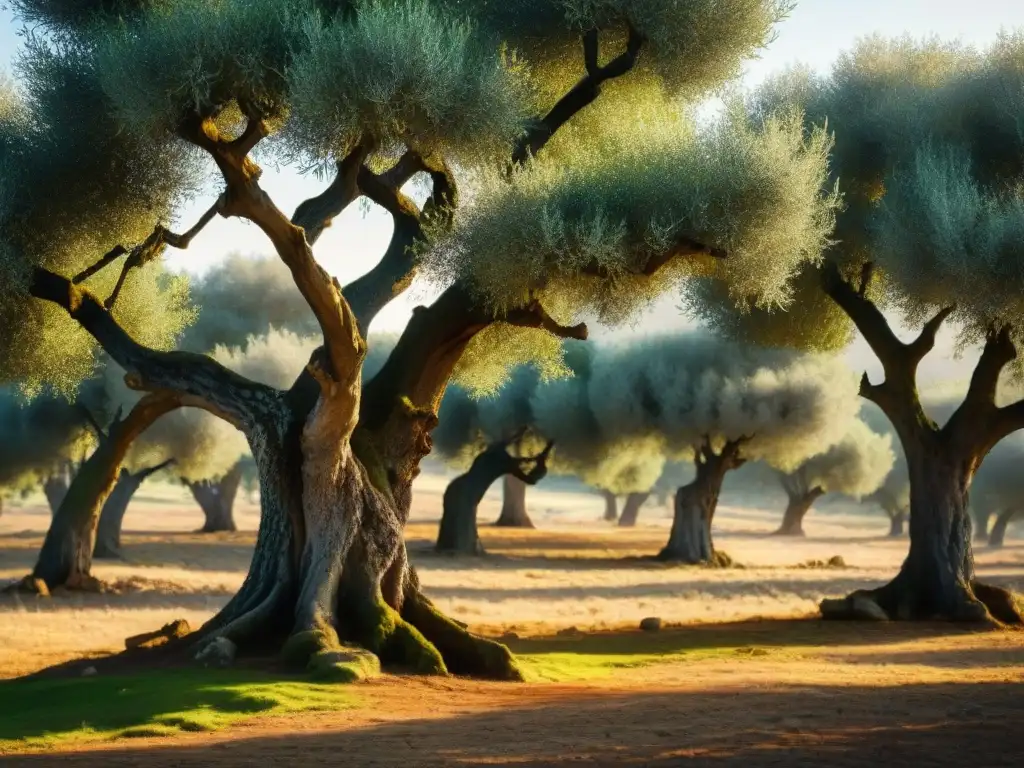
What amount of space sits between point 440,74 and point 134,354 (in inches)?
215

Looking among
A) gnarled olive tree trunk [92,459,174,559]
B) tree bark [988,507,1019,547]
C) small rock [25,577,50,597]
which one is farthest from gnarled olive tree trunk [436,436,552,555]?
tree bark [988,507,1019,547]

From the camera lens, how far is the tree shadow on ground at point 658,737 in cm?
848

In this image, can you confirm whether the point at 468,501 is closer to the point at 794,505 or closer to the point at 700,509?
the point at 700,509

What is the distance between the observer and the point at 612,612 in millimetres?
25125

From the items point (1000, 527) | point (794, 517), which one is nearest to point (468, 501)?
point (794, 517)

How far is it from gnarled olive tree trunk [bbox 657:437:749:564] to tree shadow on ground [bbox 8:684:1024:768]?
87.1 ft

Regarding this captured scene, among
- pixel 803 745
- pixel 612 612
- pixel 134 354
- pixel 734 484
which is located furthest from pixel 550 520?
pixel 803 745

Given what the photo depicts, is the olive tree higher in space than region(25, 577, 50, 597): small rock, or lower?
higher

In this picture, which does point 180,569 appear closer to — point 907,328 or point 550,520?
point 907,328

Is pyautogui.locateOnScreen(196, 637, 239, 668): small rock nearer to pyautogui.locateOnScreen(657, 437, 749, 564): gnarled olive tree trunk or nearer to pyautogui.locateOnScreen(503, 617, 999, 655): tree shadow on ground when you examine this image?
pyautogui.locateOnScreen(503, 617, 999, 655): tree shadow on ground

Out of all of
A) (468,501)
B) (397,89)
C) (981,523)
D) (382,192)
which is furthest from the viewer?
(981,523)

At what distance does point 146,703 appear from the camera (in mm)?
11328

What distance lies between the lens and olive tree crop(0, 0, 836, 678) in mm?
12742

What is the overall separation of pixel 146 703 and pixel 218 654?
2.16m
